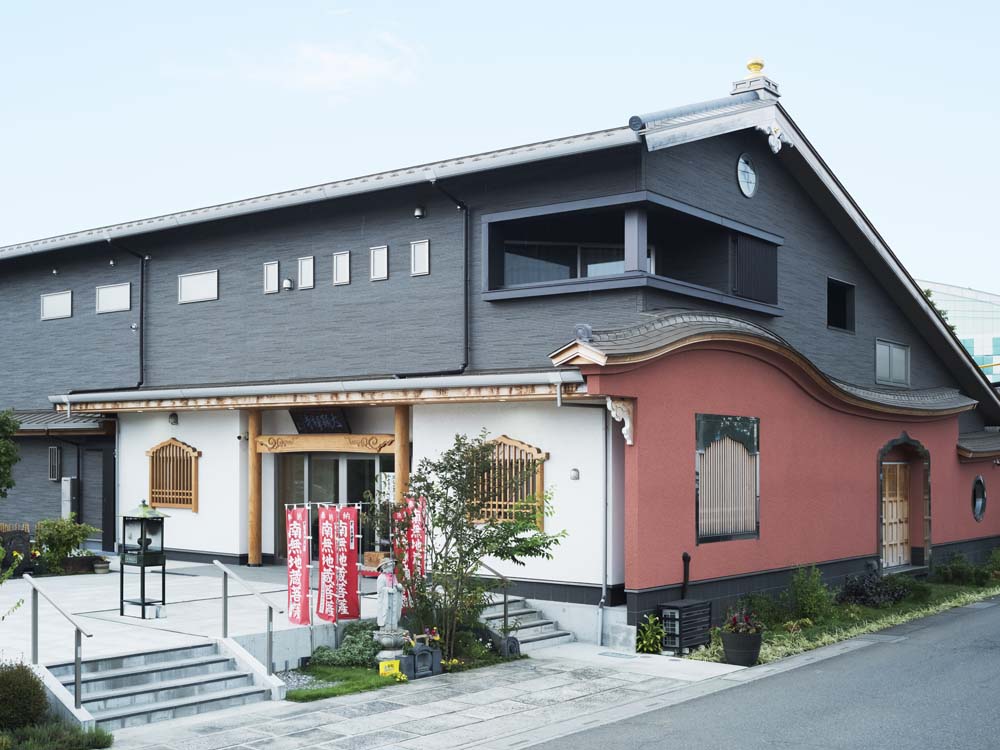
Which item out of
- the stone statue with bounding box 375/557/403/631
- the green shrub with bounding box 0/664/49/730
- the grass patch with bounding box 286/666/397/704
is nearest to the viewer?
the green shrub with bounding box 0/664/49/730

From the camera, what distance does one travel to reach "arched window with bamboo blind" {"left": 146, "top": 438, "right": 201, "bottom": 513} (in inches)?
858

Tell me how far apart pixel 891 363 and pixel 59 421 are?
19.5 metres

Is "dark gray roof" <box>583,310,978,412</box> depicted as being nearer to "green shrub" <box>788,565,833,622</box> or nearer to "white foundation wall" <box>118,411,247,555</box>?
"green shrub" <box>788,565,833,622</box>

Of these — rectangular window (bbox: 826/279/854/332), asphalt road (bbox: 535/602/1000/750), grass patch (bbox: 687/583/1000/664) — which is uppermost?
rectangular window (bbox: 826/279/854/332)

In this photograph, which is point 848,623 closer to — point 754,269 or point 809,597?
point 809,597

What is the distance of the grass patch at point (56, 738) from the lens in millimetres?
9773

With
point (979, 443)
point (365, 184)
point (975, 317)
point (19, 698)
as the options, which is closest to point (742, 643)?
point (19, 698)

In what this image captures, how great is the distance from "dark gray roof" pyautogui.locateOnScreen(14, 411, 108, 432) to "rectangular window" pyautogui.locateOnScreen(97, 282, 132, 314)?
2452 millimetres

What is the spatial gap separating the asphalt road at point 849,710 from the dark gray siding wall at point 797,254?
20.3 feet

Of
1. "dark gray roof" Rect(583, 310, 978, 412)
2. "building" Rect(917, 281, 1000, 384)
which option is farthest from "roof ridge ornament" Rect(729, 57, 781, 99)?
"building" Rect(917, 281, 1000, 384)

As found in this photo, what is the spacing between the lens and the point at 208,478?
71.0ft

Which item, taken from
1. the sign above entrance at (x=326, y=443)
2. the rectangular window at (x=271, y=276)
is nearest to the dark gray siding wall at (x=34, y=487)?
the sign above entrance at (x=326, y=443)

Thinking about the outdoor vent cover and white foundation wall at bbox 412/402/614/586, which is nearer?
white foundation wall at bbox 412/402/614/586

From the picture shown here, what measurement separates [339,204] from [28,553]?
8665 mm
